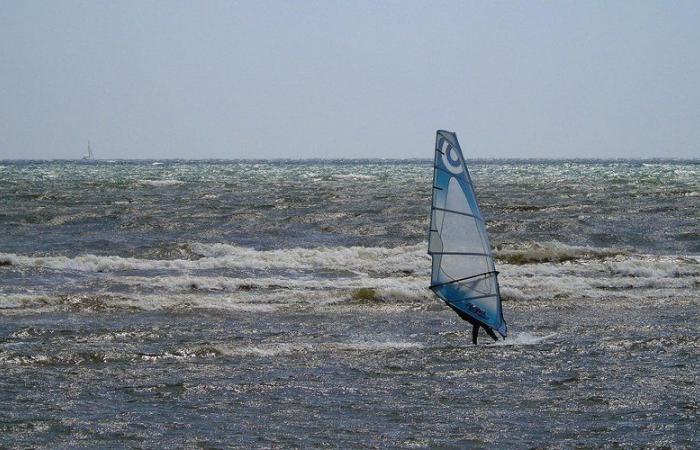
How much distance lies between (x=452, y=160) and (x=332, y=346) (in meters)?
2.62

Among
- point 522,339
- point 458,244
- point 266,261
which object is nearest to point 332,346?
point 458,244

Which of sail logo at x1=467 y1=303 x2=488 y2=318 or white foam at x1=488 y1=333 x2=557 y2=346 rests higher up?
sail logo at x1=467 y1=303 x2=488 y2=318

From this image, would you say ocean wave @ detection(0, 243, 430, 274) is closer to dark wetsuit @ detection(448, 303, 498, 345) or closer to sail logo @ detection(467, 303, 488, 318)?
dark wetsuit @ detection(448, 303, 498, 345)

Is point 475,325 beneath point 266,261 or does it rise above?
above

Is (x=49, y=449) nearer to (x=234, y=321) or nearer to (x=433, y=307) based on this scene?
(x=234, y=321)

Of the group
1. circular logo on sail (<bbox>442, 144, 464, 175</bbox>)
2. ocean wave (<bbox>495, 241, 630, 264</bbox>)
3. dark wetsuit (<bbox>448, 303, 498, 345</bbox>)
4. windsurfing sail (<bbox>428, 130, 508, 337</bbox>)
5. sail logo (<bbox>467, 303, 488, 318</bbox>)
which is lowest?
ocean wave (<bbox>495, 241, 630, 264</bbox>)

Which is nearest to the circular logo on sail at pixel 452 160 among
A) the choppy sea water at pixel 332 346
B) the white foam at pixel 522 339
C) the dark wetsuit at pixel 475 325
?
the dark wetsuit at pixel 475 325

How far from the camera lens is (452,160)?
33.9ft

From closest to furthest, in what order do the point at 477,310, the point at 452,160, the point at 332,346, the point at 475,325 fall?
the point at 452,160
the point at 477,310
the point at 475,325
the point at 332,346

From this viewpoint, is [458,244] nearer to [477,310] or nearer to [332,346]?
[477,310]

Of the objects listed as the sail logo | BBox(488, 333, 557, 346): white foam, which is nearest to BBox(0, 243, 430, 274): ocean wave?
BBox(488, 333, 557, 346): white foam

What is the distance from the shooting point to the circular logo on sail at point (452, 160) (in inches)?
404

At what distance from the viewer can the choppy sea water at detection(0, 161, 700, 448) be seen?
776 centimetres

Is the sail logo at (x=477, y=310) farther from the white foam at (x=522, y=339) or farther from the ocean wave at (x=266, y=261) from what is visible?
the ocean wave at (x=266, y=261)
